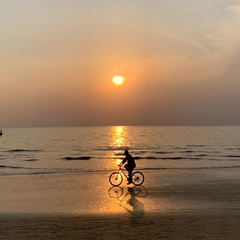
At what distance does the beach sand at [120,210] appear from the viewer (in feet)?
38.0

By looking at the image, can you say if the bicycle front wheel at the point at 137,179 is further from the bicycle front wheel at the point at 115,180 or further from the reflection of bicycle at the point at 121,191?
the bicycle front wheel at the point at 115,180

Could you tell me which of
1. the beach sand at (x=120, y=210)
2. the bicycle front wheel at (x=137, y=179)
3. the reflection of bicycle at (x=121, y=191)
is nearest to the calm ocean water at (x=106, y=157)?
the bicycle front wheel at (x=137, y=179)

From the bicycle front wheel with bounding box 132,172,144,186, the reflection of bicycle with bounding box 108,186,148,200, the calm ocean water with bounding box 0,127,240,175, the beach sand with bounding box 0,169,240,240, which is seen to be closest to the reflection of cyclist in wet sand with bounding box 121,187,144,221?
the beach sand with bounding box 0,169,240,240

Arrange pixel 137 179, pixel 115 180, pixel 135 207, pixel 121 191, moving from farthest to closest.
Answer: pixel 115 180, pixel 137 179, pixel 121 191, pixel 135 207

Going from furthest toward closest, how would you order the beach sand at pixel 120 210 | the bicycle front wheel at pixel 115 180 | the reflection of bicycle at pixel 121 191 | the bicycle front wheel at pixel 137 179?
the bicycle front wheel at pixel 115 180 < the bicycle front wheel at pixel 137 179 < the reflection of bicycle at pixel 121 191 < the beach sand at pixel 120 210

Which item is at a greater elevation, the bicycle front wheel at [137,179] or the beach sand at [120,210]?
the bicycle front wheel at [137,179]

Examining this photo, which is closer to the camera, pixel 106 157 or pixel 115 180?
pixel 115 180

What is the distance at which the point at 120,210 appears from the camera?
14.9 m

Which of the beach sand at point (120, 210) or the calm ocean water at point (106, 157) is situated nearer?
the beach sand at point (120, 210)

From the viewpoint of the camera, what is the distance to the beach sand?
11586mm

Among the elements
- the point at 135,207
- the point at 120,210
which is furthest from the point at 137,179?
the point at 120,210

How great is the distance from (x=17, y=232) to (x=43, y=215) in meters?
2.52

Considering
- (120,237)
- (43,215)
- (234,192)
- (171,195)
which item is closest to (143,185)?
(171,195)

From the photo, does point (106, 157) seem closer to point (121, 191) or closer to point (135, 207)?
point (121, 191)
